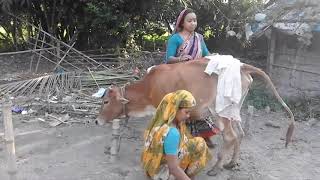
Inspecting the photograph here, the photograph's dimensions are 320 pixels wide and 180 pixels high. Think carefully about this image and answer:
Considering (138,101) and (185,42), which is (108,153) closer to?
(138,101)

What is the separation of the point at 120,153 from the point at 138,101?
0.66 metres

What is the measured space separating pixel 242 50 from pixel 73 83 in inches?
255

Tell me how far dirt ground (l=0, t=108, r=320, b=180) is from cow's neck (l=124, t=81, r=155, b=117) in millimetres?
517

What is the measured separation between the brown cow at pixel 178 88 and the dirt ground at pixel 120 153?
1.21ft

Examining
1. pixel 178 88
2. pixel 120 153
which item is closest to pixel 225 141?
pixel 178 88

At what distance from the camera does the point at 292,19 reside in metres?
7.66

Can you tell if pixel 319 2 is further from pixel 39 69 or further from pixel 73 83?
pixel 39 69

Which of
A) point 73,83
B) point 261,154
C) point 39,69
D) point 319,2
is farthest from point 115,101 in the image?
point 39,69

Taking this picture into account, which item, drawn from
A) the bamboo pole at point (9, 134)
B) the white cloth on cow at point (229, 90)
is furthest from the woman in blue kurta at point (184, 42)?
the bamboo pole at point (9, 134)

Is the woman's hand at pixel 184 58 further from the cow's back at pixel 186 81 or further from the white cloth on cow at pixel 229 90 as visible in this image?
the white cloth on cow at pixel 229 90

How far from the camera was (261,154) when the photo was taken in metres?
5.07

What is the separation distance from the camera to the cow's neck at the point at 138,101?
4.76m

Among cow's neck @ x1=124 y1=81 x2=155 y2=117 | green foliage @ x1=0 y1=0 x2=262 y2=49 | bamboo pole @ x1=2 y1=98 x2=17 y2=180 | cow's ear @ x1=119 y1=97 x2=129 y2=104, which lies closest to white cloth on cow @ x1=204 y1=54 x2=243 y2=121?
cow's neck @ x1=124 y1=81 x2=155 y2=117

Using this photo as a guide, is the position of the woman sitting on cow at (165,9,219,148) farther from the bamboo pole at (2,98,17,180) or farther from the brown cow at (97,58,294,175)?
the bamboo pole at (2,98,17,180)
